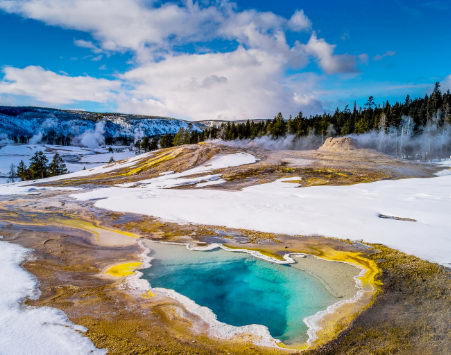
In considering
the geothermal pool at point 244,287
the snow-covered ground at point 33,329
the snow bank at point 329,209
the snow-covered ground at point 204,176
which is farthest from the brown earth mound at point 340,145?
the snow-covered ground at point 33,329

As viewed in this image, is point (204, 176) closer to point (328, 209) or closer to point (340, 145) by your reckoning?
point (328, 209)

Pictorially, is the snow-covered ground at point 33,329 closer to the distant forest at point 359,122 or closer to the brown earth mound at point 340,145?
the brown earth mound at point 340,145

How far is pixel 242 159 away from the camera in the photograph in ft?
119

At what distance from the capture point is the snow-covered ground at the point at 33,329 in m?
5.03

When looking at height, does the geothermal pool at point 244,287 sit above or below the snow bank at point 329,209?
below

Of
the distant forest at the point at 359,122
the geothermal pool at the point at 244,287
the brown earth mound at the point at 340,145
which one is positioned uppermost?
the distant forest at the point at 359,122

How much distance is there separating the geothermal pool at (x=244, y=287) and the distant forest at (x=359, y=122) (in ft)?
212

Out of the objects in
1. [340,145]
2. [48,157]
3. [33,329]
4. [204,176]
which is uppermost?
[340,145]

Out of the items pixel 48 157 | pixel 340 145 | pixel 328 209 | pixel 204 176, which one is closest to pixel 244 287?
pixel 328 209

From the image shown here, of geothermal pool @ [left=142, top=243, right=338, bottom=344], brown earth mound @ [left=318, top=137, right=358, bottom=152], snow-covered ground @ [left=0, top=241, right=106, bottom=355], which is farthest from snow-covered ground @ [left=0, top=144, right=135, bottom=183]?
snow-covered ground @ [left=0, top=241, right=106, bottom=355]

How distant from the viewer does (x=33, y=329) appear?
5547 mm

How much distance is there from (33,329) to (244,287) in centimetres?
491

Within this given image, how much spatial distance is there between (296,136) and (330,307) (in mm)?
70910

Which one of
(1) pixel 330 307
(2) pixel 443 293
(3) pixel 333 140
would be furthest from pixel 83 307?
(3) pixel 333 140
